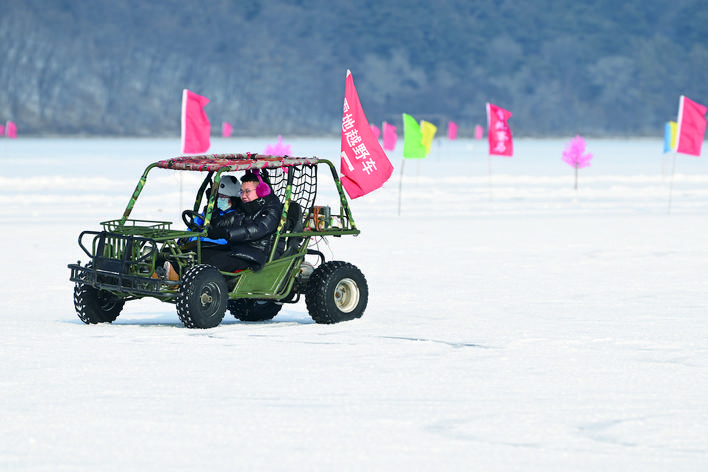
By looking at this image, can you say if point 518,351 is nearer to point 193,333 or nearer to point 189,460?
point 193,333

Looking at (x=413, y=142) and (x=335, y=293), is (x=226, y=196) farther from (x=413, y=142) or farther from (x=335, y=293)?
(x=413, y=142)

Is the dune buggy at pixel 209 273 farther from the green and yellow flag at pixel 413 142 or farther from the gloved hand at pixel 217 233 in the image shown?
the green and yellow flag at pixel 413 142

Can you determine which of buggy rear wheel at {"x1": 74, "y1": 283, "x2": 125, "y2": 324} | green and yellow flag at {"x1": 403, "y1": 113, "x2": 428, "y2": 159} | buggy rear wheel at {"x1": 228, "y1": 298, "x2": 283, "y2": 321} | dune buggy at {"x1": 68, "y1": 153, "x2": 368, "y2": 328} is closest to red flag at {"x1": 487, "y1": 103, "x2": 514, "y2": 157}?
green and yellow flag at {"x1": 403, "y1": 113, "x2": 428, "y2": 159}

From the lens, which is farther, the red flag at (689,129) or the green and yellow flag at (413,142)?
the green and yellow flag at (413,142)

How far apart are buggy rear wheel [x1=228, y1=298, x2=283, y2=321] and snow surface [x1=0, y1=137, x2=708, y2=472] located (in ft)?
0.48

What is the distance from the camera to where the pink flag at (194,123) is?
28172 millimetres

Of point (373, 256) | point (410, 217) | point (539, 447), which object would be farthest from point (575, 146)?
point (539, 447)

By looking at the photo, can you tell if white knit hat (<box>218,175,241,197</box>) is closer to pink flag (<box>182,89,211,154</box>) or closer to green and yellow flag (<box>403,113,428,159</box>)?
pink flag (<box>182,89,211,154</box>)

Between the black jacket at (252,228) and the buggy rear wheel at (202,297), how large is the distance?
394 mm

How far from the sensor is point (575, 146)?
52.4 m

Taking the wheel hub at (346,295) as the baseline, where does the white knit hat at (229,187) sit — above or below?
above

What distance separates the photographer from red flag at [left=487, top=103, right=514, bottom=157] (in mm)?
35156

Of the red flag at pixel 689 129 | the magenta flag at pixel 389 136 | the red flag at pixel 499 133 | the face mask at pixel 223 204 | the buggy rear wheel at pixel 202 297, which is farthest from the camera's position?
the magenta flag at pixel 389 136

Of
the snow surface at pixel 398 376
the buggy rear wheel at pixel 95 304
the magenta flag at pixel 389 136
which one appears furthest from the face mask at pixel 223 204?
the magenta flag at pixel 389 136
